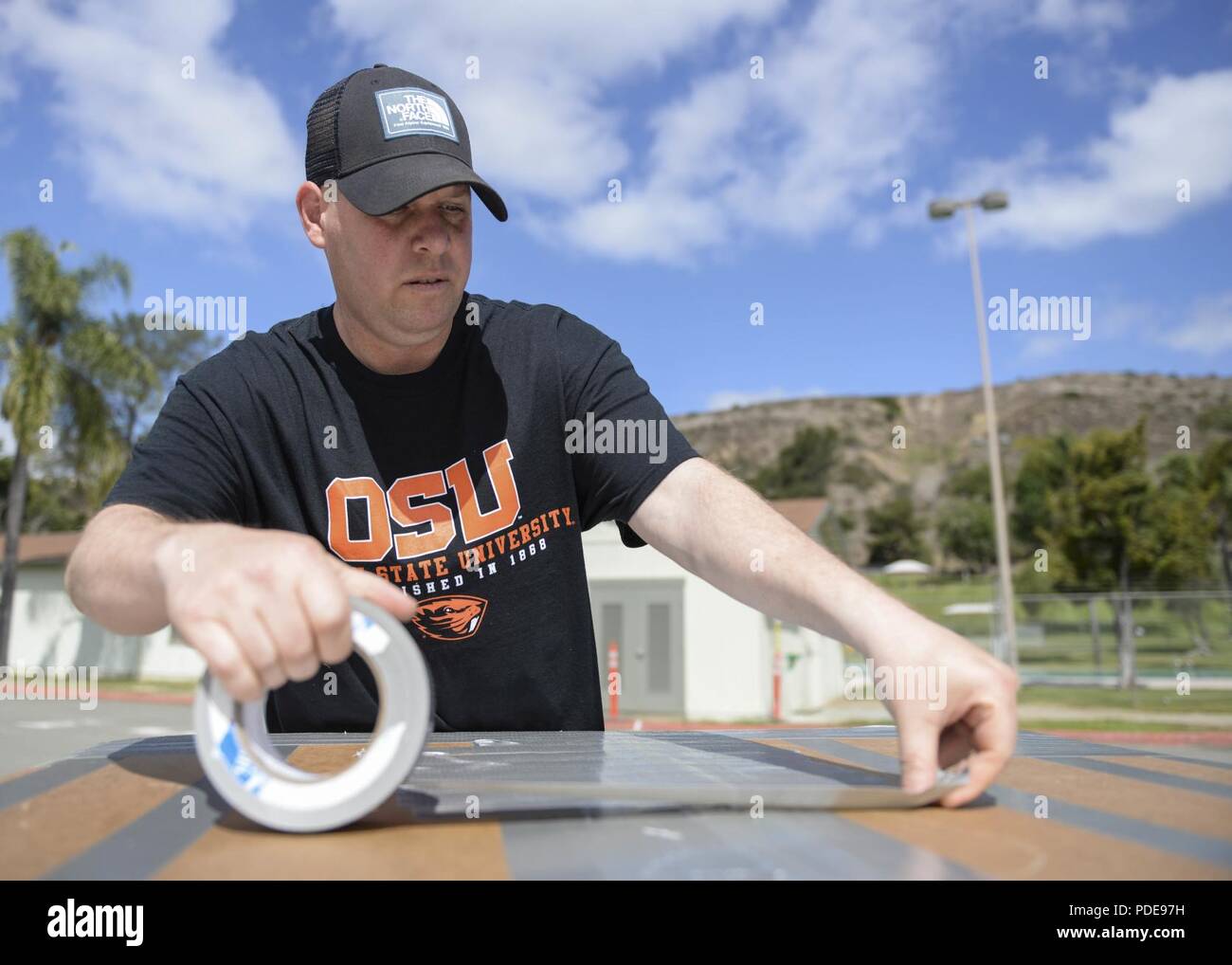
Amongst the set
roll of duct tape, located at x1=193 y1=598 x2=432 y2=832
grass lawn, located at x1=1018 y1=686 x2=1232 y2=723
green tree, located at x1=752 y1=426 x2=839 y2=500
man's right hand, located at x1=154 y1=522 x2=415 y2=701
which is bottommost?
grass lawn, located at x1=1018 y1=686 x2=1232 y2=723

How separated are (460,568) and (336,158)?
0.78 metres

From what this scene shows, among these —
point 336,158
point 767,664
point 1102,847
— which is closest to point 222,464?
point 336,158

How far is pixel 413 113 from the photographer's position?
69.8 inches

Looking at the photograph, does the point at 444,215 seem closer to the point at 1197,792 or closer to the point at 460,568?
the point at 460,568

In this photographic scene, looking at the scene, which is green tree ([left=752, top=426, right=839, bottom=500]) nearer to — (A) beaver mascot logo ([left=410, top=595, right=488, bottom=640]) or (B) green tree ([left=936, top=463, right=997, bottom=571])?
(B) green tree ([left=936, top=463, right=997, bottom=571])

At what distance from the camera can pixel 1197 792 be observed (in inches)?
40.3

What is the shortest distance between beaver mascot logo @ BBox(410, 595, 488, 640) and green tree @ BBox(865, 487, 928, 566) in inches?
2629

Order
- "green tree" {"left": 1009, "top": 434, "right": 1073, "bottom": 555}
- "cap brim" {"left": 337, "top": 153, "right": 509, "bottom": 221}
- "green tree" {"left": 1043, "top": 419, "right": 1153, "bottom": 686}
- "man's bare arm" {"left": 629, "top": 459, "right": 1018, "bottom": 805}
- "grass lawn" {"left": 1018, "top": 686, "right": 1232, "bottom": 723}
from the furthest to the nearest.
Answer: "green tree" {"left": 1009, "top": 434, "right": 1073, "bottom": 555} < "green tree" {"left": 1043, "top": 419, "right": 1153, "bottom": 686} < "grass lawn" {"left": 1018, "top": 686, "right": 1232, "bottom": 723} < "cap brim" {"left": 337, "top": 153, "right": 509, "bottom": 221} < "man's bare arm" {"left": 629, "top": 459, "right": 1018, "bottom": 805}

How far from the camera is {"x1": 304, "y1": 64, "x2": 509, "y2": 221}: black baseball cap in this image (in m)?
1.70

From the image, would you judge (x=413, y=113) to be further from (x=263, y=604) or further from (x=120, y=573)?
(x=263, y=604)

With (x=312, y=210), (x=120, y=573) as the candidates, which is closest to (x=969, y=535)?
(x=312, y=210)

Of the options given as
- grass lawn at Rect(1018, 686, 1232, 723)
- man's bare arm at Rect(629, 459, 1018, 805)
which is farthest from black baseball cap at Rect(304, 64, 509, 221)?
grass lawn at Rect(1018, 686, 1232, 723)

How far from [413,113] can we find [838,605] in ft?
3.86

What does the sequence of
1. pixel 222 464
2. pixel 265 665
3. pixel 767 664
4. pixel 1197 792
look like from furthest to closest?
pixel 767 664 < pixel 222 464 < pixel 1197 792 < pixel 265 665
